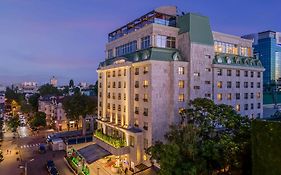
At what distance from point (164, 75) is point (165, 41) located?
7.19 m

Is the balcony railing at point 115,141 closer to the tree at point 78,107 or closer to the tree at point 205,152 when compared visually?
the tree at point 205,152

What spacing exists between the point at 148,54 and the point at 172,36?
7263 mm

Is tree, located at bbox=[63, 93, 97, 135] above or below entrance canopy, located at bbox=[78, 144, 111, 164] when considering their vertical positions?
above

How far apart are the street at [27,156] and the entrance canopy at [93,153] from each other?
15.8 feet

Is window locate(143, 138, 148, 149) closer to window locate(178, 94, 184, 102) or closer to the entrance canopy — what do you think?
the entrance canopy

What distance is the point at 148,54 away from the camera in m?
43.1

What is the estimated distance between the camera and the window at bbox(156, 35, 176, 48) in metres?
44.9

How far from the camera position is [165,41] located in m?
45.9

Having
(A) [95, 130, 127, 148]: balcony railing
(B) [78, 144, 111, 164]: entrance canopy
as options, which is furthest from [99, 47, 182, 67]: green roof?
(B) [78, 144, 111, 164]: entrance canopy

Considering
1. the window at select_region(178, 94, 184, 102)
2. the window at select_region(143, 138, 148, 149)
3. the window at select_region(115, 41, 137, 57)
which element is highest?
the window at select_region(115, 41, 137, 57)

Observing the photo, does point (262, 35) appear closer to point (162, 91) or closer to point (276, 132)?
point (162, 91)

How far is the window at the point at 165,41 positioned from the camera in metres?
44.9

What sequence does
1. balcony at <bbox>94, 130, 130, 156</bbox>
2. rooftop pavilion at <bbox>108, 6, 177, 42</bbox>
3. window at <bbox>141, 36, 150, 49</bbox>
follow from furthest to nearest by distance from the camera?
rooftop pavilion at <bbox>108, 6, 177, 42</bbox> → window at <bbox>141, 36, 150, 49</bbox> → balcony at <bbox>94, 130, 130, 156</bbox>

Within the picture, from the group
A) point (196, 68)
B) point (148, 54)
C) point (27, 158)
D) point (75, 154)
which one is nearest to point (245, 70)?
point (196, 68)
